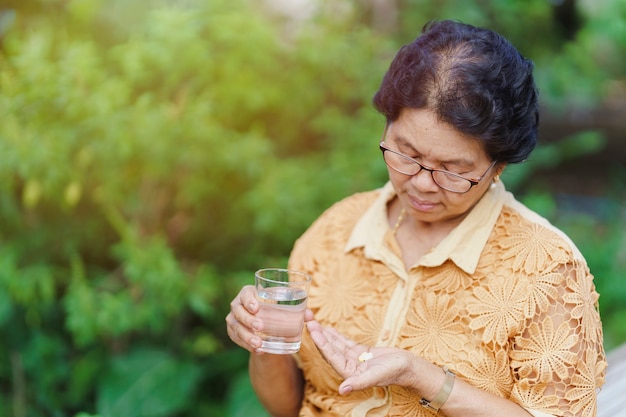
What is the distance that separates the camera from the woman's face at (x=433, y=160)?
1900 mm

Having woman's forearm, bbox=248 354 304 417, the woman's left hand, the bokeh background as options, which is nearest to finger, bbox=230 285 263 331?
the woman's left hand

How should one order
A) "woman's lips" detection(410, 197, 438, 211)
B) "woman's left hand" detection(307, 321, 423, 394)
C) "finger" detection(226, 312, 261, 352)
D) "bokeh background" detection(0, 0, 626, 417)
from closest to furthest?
"woman's left hand" detection(307, 321, 423, 394), "finger" detection(226, 312, 261, 352), "woman's lips" detection(410, 197, 438, 211), "bokeh background" detection(0, 0, 626, 417)

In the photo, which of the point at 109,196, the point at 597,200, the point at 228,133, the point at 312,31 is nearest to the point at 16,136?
the point at 109,196

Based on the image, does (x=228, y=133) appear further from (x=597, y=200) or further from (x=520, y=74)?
(x=597, y=200)

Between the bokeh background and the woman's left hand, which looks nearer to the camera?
the woman's left hand

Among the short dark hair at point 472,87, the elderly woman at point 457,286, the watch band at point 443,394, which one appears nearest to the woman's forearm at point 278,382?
the elderly woman at point 457,286

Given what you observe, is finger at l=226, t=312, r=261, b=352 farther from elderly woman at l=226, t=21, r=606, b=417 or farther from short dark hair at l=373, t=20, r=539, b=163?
short dark hair at l=373, t=20, r=539, b=163

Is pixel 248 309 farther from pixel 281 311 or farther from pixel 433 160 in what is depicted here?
pixel 433 160

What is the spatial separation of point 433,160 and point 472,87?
0.22m

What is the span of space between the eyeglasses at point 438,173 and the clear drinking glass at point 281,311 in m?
0.41

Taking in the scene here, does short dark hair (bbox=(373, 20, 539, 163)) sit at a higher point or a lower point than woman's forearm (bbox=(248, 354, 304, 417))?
higher

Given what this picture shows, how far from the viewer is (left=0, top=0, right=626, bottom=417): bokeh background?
3.17 metres

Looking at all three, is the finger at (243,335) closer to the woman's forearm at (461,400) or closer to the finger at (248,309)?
the finger at (248,309)

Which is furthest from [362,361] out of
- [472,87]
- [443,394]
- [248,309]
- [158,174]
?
[158,174]
